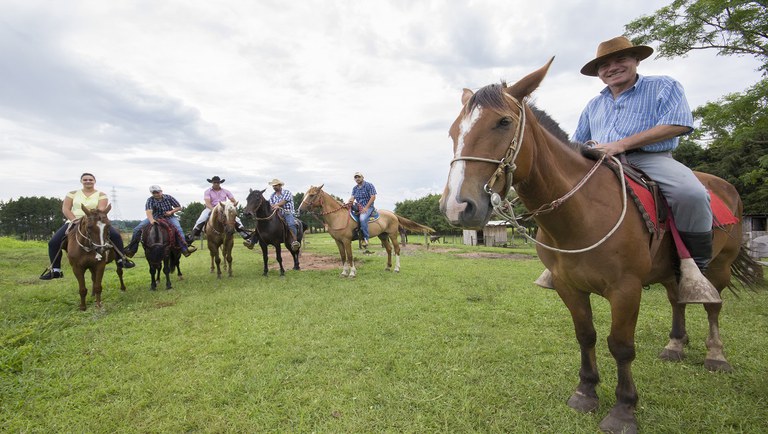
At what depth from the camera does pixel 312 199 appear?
10.4 meters

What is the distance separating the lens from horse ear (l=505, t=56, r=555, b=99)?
81.7 inches

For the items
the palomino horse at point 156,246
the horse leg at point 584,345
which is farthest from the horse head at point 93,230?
the horse leg at point 584,345

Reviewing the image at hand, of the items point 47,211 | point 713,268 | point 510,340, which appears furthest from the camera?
point 47,211

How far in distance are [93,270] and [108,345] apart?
3119 mm

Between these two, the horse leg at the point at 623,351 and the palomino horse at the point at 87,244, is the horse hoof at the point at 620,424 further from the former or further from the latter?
the palomino horse at the point at 87,244

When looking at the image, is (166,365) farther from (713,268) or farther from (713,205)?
(713,268)

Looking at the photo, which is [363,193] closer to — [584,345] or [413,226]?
[413,226]

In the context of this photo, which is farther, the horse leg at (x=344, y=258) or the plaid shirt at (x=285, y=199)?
the plaid shirt at (x=285, y=199)

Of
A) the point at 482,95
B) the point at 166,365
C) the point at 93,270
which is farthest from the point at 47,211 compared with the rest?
the point at 482,95

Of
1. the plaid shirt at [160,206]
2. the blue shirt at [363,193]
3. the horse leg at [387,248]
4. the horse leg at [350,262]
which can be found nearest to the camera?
the plaid shirt at [160,206]

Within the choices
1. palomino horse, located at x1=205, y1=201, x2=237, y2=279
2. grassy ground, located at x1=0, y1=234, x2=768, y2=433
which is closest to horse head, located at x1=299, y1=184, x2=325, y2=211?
palomino horse, located at x1=205, y1=201, x2=237, y2=279

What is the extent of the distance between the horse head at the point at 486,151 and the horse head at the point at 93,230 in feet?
25.8

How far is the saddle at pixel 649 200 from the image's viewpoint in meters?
2.49

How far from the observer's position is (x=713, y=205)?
119 inches
